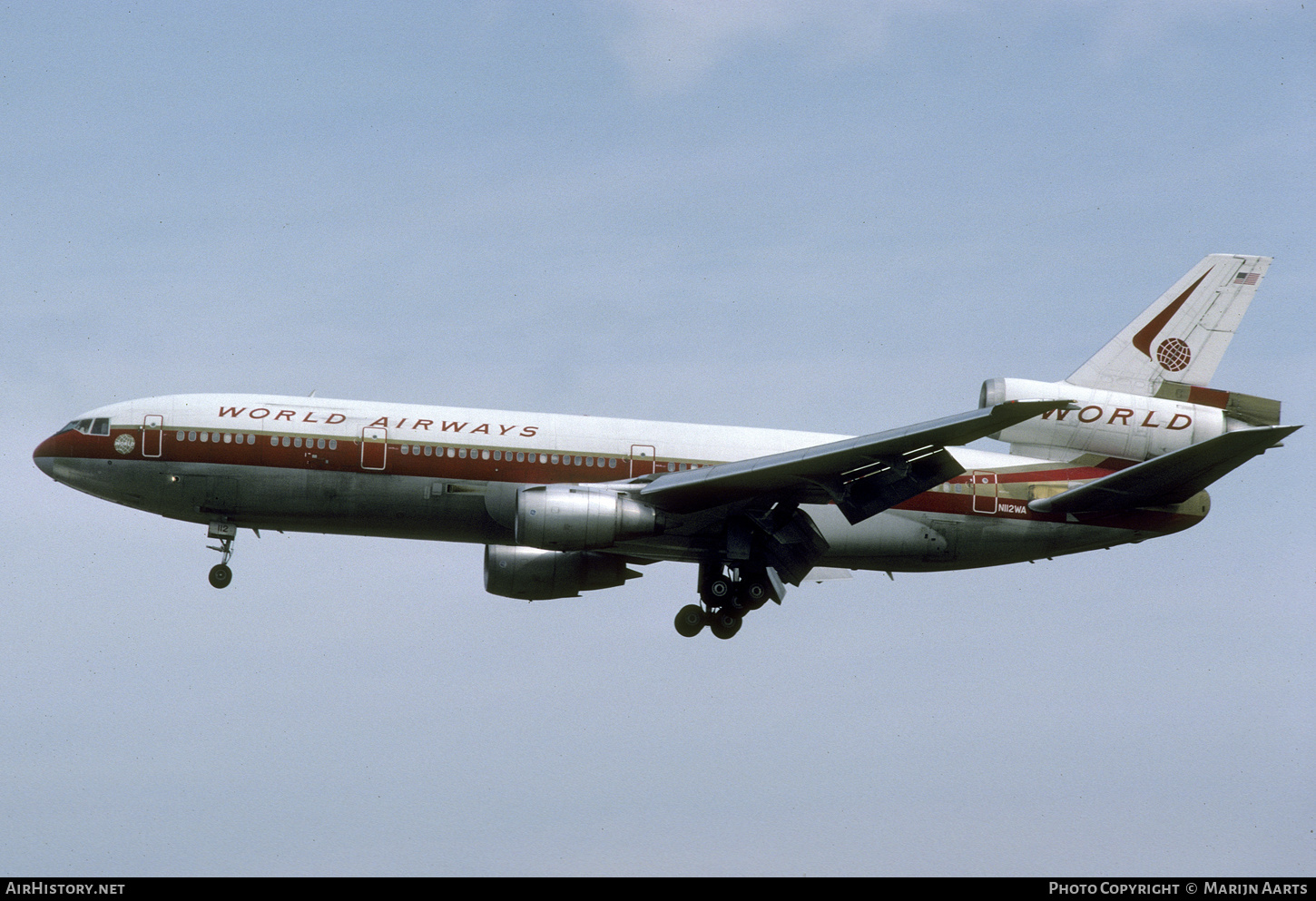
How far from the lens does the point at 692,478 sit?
34.8 meters

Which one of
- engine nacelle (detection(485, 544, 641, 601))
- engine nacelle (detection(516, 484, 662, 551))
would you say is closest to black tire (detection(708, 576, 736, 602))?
engine nacelle (detection(485, 544, 641, 601))

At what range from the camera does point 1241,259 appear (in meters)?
40.6

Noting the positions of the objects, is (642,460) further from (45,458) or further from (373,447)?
(45,458)

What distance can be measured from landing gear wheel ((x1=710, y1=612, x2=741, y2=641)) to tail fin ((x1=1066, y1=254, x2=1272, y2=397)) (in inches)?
420

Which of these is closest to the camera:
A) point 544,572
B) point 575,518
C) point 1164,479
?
point 575,518

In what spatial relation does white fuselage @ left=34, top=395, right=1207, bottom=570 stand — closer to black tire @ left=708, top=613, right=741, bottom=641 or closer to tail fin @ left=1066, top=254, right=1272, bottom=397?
black tire @ left=708, top=613, right=741, bottom=641

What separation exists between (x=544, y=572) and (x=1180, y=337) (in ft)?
57.2

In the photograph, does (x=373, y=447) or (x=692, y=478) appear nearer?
(x=692, y=478)

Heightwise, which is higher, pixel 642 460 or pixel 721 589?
pixel 642 460

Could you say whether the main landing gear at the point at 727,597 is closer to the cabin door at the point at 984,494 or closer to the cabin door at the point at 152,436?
the cabin door at the point at 984,494

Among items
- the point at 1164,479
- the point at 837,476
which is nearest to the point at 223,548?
the point at 837,476

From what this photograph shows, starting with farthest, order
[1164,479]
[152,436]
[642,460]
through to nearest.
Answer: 1. [642,460]
2. [152,436]
3. [1164,479]
